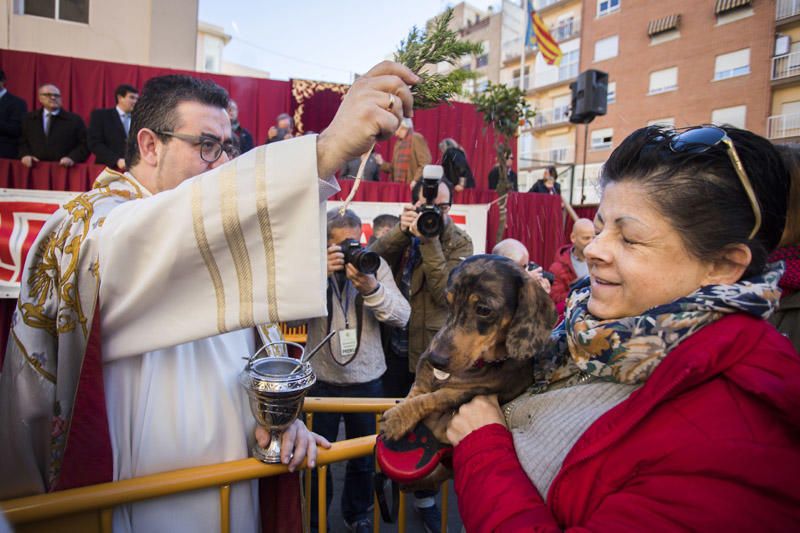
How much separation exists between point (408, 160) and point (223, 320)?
22.5 feet

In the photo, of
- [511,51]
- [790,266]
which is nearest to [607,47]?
[511,51]

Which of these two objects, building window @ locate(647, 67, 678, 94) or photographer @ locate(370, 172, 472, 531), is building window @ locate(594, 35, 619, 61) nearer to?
building window @ locate(647, 67, 678, 94)

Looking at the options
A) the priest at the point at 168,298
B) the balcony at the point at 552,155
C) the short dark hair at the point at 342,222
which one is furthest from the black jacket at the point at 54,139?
the balcony at the point at 552,155

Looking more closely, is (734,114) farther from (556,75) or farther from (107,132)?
(556,75)

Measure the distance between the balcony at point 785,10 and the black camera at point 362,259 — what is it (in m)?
3.65

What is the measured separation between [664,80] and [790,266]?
76.5 ft

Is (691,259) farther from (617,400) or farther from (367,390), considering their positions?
(367,390)

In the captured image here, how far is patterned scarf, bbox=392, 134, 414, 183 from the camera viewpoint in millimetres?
7837

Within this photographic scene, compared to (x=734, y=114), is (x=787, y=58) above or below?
below

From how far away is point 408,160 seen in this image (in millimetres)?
7828

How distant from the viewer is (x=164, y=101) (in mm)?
1656

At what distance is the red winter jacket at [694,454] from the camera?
2.56 feet

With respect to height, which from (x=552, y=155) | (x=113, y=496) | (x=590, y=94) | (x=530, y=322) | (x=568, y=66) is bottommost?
(x=113, y=496)

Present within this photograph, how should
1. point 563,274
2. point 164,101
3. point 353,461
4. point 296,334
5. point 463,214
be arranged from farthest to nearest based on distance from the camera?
point 463,214 < point 296,334 < point 563,274 < point 353,461 < point 164,101
